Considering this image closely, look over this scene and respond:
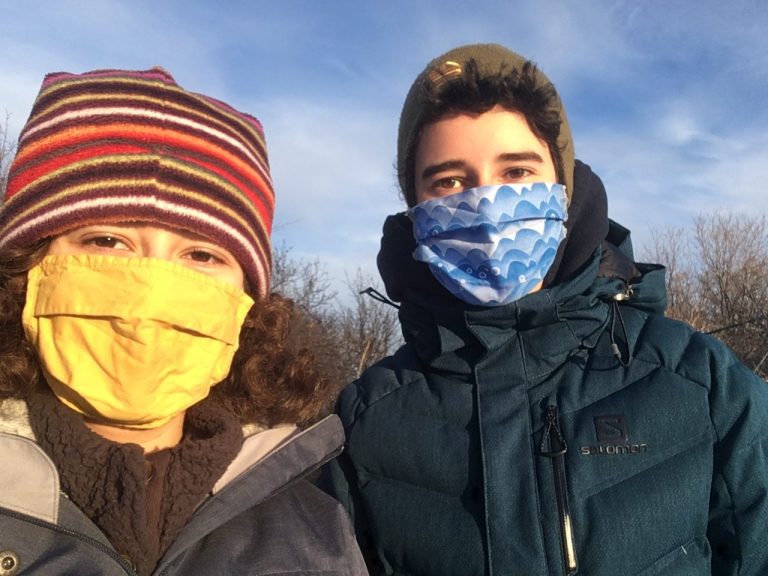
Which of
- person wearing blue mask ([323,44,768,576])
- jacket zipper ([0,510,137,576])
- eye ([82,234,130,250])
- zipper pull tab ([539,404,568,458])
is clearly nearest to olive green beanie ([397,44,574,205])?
person wearing blue mask ([323,44,768,576])

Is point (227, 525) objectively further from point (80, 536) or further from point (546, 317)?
point (546, 317)

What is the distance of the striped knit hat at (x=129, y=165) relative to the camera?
1847 millimetres

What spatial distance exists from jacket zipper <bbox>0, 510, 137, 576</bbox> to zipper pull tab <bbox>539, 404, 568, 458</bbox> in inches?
47.6

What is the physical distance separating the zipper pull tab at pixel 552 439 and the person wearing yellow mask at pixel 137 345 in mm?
645

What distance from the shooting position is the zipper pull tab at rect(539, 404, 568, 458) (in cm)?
212

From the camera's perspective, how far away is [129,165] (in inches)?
74.3

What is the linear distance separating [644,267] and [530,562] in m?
1.13

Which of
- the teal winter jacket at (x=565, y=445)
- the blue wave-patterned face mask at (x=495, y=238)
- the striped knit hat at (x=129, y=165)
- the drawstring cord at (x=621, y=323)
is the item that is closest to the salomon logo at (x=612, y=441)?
the teal winter jacket at (x=565, y=445)


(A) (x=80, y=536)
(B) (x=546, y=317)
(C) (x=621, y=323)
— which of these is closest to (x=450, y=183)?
(B) (x=546, y=317)

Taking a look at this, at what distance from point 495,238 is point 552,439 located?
0.73 m

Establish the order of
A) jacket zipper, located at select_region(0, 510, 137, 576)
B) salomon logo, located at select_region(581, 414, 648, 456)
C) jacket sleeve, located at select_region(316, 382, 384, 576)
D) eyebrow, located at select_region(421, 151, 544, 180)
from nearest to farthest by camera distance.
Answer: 1. jacket zipper, located at select_region(0, 510, 137, 576)
2. salomon logo, located at select_region(581, 414, 648, 456)
3. jacket sleeve, located at select_region(316, 382, 384, 576)
4. eyebrow, located at select_region(421, 151, 544, 180)

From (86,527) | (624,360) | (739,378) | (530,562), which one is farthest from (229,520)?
(739,378)

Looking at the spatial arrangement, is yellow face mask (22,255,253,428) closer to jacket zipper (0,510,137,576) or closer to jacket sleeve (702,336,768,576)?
jacket zipper (0,510,137,576)

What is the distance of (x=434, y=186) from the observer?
2535 millimetres
